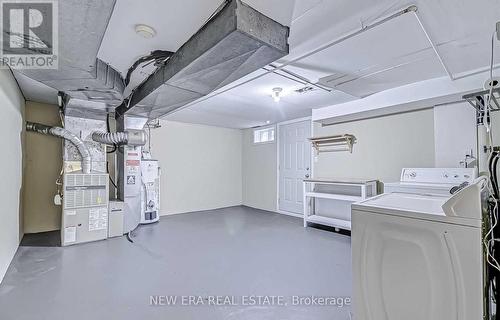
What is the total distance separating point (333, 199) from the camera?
443 cm

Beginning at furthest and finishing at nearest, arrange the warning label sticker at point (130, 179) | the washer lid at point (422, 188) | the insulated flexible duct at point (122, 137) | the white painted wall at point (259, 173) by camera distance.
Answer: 1. the white painted wall at point (259, 173)
2. the warning label sticker at point (130, 179)
3. the insulated flexible duct at point (122, 137)
4. the washer lid at point (422, 188)

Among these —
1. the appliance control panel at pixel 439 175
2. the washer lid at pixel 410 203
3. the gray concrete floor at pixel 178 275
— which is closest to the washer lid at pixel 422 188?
the appliance control panel at pixel 439 175

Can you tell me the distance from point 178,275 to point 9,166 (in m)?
2.29

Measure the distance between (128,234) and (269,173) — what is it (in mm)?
3535

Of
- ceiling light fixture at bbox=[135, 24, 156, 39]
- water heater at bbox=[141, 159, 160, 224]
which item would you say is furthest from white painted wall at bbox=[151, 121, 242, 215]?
ceiling light fixture at bbox=[135, 24, 156, 39]

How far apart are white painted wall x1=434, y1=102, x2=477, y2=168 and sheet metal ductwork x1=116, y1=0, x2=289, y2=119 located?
2.81 metres

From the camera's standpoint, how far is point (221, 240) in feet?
12.1

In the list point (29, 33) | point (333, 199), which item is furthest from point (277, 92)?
point (29, 33)

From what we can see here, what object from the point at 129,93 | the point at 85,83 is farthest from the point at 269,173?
the point at 85,83

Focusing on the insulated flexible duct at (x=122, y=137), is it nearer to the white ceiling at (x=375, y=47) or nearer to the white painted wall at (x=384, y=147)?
the white ceiling at (x=375, y=47)

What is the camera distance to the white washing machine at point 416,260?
0.98 m

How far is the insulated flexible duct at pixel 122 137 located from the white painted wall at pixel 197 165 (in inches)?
50.8

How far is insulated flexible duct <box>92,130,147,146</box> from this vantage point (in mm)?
3871

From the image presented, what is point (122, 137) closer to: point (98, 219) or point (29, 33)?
point (98, 219)
